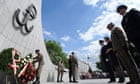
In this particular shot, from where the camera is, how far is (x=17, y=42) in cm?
915

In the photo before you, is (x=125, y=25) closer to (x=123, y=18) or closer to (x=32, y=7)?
(x=123, y=18)

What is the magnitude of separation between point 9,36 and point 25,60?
2061 millimetres

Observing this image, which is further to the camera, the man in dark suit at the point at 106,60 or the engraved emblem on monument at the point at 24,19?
the engraved emblem on monument at the point at 24,19

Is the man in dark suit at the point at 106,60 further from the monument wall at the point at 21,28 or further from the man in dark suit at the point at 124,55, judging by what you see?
the monument wall at the point at 21,28

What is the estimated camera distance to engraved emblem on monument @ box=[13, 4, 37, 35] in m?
9.01

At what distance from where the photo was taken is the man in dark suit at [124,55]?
453cm

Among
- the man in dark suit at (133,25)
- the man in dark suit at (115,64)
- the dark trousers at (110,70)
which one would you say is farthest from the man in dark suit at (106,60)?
the man in dark suit at (133,25)

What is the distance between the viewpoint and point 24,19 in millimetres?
9742

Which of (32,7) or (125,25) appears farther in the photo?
(32,7)

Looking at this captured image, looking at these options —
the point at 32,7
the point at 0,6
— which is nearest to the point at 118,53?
the point at 0,6

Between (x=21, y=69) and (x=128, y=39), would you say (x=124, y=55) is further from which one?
(x=21, y=69)

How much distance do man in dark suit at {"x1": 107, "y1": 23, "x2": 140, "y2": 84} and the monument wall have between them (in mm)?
4012

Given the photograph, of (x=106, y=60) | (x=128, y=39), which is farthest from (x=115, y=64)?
(x=128, y=39)

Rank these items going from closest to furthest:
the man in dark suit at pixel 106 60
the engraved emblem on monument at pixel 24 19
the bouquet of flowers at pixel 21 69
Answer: the bouquet of flowers at pixel 21 69 → the man in dark suit at pixel 106 60 → the engraved emblem on monument at pixel 24 19
